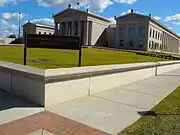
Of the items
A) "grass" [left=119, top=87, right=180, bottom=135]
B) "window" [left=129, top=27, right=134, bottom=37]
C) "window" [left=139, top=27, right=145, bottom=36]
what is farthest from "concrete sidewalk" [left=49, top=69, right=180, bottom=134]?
"window" [left=129, top=27, right=134, bottom=37]

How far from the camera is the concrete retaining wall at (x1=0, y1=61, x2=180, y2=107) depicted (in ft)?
16.7

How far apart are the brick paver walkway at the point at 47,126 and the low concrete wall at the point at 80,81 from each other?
90 cm

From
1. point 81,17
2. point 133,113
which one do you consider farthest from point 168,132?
point 81,17

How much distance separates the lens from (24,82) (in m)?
5.56

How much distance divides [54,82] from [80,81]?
1040 millimetres

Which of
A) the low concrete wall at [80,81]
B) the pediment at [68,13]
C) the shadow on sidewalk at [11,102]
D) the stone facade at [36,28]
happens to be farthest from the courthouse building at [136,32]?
the shadow on sidewalk at [11,102]

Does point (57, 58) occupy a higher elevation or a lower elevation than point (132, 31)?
lower

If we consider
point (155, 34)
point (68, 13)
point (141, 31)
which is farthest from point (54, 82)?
point (155, 34)

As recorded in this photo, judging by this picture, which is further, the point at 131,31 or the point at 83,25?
the point at 83,25

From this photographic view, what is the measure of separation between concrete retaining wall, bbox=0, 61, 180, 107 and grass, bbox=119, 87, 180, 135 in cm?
211

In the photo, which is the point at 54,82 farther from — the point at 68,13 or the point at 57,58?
the point at 68,13

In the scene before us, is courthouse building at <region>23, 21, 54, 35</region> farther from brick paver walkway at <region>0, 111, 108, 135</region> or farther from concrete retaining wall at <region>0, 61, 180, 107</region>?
brick paver walkway at <region>0, 111, 108, 135</region>

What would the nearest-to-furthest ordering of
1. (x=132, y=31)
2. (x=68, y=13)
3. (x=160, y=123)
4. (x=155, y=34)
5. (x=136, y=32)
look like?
(x=160, y=123) → (x=136, y=32) → (x=132, y=31) → (x=68, y=13) → (x=155, y=34)

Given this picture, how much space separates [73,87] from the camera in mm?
5805
